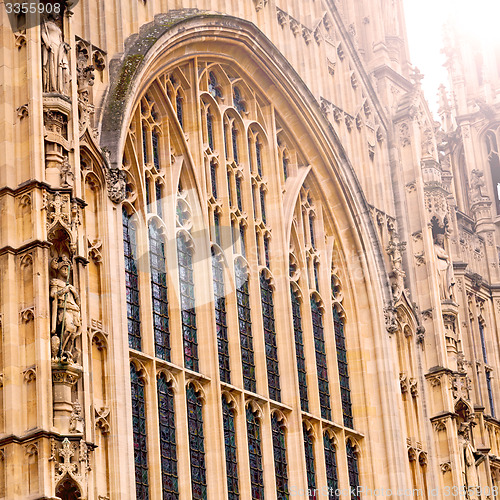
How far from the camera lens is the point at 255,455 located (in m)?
26.9

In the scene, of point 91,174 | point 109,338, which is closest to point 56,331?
point 109,338

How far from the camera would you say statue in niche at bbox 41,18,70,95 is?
22234 millimetres

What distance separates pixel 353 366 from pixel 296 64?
6.92m

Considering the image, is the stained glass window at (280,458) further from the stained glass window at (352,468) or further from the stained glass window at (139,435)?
the stained glass window at (139,435)

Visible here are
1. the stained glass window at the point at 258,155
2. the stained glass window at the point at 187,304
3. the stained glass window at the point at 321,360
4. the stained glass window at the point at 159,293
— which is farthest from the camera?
the stained glass window at the point at 258,155

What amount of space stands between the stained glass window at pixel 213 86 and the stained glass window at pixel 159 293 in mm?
4319

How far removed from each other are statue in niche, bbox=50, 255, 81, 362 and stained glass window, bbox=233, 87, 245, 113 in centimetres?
990

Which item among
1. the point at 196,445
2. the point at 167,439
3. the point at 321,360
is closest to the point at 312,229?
the point at 321,360

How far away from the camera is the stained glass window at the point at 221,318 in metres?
26.9

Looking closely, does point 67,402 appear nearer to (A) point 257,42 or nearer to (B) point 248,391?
(B) point 248,391

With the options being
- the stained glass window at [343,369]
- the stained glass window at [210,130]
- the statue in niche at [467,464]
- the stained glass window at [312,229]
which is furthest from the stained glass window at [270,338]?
the statue in niche at [467,464]

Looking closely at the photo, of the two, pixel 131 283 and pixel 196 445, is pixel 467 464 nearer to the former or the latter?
pixel 196 445

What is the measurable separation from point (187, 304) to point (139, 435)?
131 inches

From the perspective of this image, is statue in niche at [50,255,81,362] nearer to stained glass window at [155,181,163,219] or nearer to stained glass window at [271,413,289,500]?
stained glass window at [155,181,163,219]
